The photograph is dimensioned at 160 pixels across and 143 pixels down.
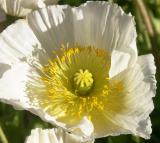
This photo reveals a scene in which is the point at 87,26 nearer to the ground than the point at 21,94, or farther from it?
farther from it

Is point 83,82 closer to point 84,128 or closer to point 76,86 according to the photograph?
point 76,86

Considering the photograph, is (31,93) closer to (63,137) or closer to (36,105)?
(36,105)

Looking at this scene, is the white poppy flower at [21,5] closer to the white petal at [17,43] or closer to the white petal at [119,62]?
the white petal at [17,43]

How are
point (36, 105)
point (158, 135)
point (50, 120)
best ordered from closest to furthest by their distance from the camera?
point (50, 120) < point (36, 105) < point (158, 135)

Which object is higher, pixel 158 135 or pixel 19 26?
pixel 19 26

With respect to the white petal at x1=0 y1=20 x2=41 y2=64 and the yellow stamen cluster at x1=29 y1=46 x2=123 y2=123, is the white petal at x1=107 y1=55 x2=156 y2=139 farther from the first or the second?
the white petal at x1=0 y1=20 x2=41 y2=64

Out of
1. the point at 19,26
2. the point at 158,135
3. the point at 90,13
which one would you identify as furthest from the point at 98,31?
the point at 158,135

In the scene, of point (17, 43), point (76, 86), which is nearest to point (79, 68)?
point (76, 86)
